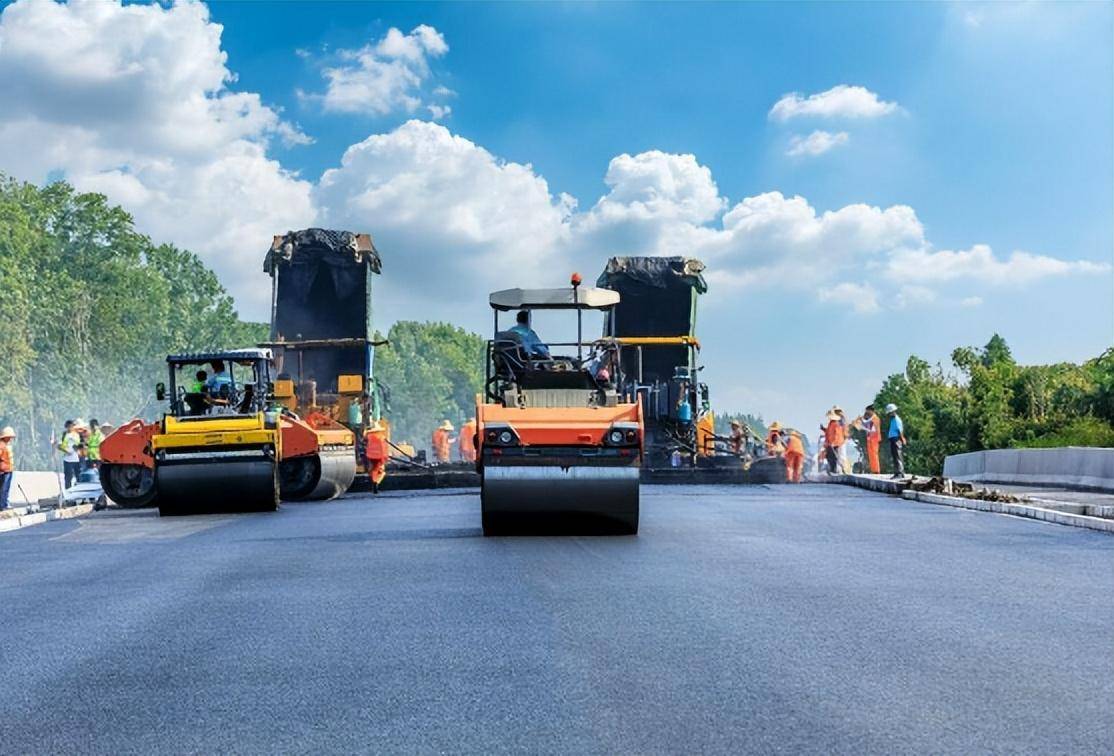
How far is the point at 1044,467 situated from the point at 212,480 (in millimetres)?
14731

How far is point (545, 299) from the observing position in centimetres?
1474

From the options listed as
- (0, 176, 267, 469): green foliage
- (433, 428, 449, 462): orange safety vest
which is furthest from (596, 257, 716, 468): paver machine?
(0, 176, 267, 469): green foliage

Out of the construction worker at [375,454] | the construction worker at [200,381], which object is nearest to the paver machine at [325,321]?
the construction worker at [375,454]

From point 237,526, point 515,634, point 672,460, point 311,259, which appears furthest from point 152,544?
point 672,460

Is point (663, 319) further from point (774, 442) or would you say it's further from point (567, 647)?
point (567, 647)

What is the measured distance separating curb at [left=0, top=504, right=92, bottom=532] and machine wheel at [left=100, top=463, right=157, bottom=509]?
0.56 meters

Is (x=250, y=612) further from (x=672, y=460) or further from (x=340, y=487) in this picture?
(x=672, y=460)

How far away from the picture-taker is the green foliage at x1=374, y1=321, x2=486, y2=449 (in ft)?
426

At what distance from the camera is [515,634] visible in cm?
751

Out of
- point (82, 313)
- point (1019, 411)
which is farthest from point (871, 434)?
point (82, 313)

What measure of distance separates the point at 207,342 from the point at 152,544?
229ft

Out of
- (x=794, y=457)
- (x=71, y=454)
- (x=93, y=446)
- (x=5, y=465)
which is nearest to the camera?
(x=5, y=465)

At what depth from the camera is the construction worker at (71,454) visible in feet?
86.5

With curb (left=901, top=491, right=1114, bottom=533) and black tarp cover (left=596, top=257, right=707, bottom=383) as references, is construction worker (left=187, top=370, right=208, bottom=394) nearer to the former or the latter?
black tarp cover (left=596, top=257, right=707, bottom=383)
